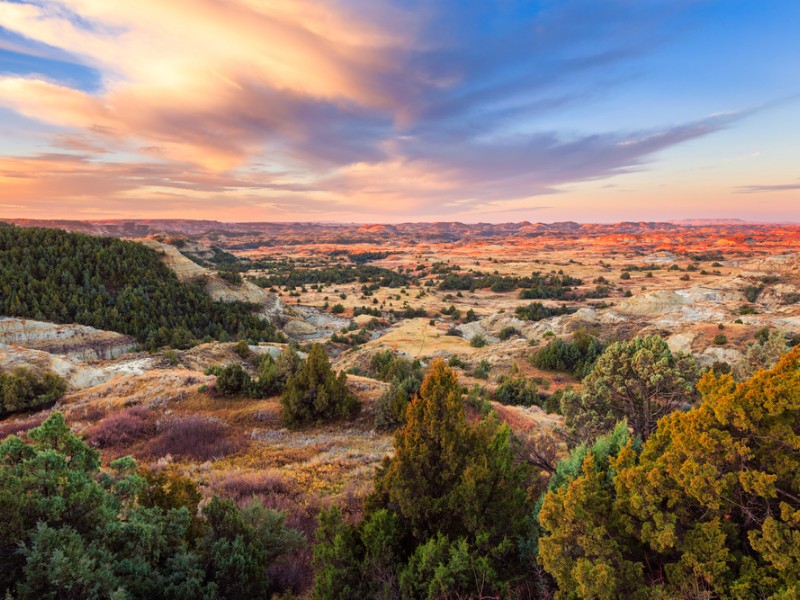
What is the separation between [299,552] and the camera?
23.9ft

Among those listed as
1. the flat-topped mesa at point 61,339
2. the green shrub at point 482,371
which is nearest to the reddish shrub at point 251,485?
the green shrub at point 482,371

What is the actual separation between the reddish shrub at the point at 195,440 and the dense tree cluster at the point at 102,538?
691 cm

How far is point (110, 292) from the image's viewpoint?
4150cm

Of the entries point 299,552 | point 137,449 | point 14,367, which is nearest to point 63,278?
point 14,367

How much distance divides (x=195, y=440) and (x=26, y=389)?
1269cm

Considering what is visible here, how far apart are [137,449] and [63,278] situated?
36978mm

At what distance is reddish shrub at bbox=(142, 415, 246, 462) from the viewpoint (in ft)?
42.6

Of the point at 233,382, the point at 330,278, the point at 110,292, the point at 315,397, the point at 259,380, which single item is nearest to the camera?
the point at 315,397

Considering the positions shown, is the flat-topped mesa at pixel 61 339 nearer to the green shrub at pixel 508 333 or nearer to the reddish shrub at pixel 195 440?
the reddish shrub at pixel 195 440

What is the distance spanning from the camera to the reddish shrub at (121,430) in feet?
45.4

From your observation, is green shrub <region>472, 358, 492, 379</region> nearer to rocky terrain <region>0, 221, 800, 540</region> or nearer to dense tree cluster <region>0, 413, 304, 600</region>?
rocky terrain <region>0, 221, 800, 540</region>

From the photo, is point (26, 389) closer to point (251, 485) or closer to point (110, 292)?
point (251, 485)

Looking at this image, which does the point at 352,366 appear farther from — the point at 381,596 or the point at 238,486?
the point at 381,596

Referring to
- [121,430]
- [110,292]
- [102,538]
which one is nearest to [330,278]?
[110,292]
